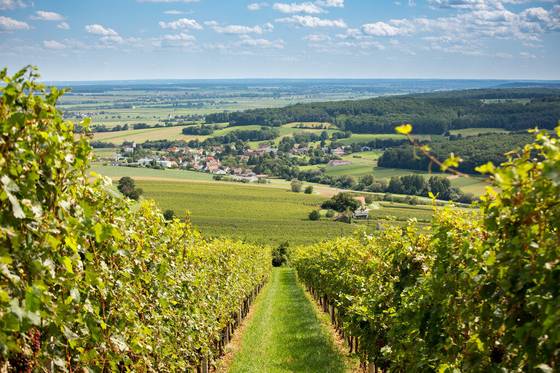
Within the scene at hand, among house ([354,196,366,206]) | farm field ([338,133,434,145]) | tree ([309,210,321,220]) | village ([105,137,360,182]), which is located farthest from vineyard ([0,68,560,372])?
farm field ([338,133,434,145])

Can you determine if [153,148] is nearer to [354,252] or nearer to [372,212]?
[372,212]

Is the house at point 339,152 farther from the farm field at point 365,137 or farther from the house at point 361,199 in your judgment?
the house at point 361,199

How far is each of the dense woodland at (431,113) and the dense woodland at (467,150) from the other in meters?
11.9

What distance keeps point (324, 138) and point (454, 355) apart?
151 metres

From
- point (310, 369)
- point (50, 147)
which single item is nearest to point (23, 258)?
point (50, 147)

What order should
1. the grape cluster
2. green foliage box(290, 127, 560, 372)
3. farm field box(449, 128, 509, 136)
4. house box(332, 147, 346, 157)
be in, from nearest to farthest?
green foliage box(290, 127, 560, 372), the grape cluster, farm field box(449, 128, 509, 136), house box(332, 147, 346, 157)

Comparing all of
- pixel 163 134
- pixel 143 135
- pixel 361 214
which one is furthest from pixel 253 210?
pixel 163 134

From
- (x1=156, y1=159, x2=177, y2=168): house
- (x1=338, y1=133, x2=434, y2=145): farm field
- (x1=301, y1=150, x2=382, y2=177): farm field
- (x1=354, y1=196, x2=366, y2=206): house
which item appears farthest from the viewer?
(x1=338, y1=133, x2=434, y2=145): farm field

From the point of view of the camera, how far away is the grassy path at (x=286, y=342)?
13.6 m

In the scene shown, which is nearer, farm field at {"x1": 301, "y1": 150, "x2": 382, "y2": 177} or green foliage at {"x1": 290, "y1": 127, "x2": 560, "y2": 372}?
green foliage at {"x1": 290, "y1": 127, "x2": 560, "y2": 372}

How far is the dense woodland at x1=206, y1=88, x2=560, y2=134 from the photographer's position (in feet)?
410

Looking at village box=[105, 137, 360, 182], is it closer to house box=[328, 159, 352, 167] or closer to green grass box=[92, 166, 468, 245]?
house box=[328, 159, 352, 167]

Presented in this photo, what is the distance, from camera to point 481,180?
331cm

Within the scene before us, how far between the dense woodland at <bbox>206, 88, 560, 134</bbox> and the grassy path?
313ft
